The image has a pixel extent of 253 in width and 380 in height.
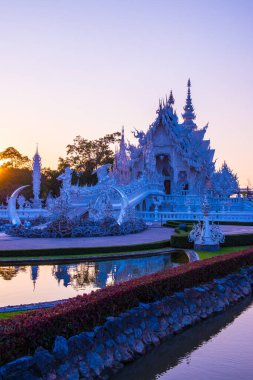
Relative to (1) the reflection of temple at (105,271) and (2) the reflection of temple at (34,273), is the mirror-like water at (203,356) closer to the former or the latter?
(1) the reflection of temple at (105,271)

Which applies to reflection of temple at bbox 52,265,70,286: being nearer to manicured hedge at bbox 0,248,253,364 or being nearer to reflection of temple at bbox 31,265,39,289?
reflection of temple at bbox 31,265,39,289

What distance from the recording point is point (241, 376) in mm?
8125

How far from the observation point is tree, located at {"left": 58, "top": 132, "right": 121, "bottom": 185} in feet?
262

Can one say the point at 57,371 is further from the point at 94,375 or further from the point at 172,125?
the point at 172,125

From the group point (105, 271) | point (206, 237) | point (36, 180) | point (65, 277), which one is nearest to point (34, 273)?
point (65, 277)

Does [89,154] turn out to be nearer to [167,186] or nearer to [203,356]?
[167,186]

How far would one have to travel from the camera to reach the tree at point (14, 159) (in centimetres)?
8406

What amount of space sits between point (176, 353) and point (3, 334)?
13.8ft

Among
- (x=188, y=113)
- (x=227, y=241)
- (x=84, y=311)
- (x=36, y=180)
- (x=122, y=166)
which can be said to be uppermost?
(x=188, y=113)

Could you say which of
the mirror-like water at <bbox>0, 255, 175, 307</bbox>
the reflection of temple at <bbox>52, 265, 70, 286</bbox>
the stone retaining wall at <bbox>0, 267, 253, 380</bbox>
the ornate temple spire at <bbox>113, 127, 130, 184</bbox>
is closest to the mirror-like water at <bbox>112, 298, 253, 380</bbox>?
the stone retaining wall at <bbox>0, 267, 253, 380</bbox>

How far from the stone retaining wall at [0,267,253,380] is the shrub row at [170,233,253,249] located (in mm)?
7558

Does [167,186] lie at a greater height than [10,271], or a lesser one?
greater

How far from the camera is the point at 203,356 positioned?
924cm

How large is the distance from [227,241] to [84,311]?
14308 mm
